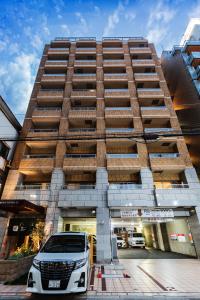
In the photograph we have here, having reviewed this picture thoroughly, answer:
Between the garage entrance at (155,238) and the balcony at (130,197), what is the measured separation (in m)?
1.23

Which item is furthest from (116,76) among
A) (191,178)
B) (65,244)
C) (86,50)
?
(65,244)

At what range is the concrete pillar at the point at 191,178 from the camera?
16703 millimetres

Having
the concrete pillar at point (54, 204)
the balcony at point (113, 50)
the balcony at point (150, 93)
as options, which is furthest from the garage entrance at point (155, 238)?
the balcony at point (113, 50)

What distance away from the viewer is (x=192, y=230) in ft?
50.3

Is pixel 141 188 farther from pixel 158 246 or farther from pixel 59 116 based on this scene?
pixel 59 116

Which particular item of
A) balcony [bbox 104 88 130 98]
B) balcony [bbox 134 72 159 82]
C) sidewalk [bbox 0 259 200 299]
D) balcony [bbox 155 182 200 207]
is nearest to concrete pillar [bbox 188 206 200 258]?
balcony [bbox 155 182 200 207]

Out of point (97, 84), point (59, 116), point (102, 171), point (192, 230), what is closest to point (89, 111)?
point (59, 116)

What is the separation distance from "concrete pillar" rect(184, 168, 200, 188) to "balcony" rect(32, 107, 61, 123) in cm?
1608

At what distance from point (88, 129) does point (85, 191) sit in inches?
315

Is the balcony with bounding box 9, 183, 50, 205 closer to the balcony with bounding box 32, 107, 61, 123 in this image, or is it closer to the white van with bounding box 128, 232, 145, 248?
the balcony with bounding box 32, 107, 61, 123

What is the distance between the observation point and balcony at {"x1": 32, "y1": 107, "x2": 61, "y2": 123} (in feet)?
70.1

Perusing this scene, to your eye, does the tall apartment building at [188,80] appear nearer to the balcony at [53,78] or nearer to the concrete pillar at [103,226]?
the concrete pillar at [103,226]

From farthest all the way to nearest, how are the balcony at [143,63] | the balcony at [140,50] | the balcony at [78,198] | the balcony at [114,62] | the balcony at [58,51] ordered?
the balcony at [58,51] < the balcony at [140,50] < the balcony at [114,62] < the balcony at [143,63] < the balcony at [78,198]

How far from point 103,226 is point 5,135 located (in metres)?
13.4
